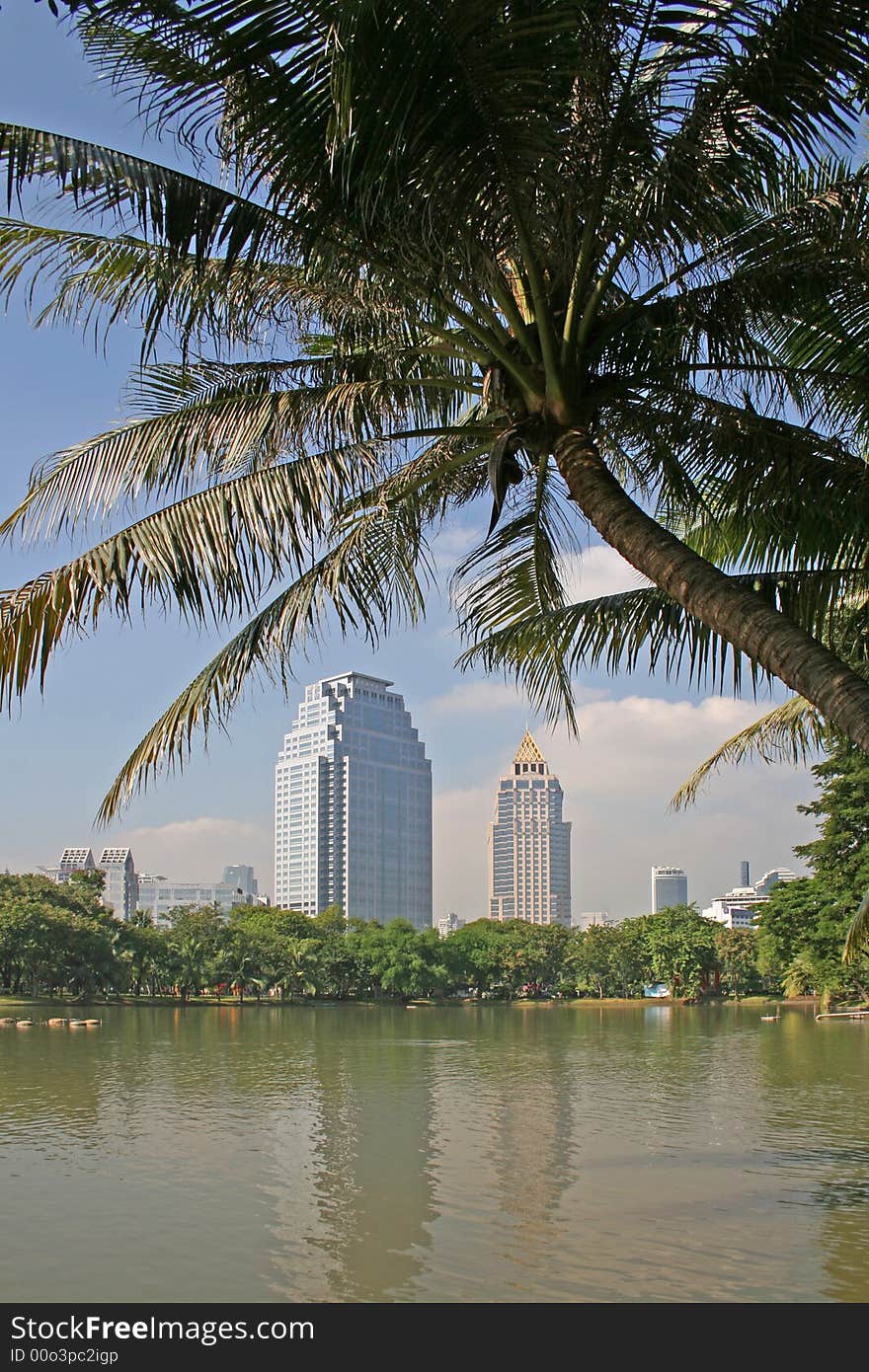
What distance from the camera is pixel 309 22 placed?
10.6 feet

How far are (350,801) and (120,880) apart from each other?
47.6 metres

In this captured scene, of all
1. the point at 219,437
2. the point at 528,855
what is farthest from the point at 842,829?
the point at 528,855

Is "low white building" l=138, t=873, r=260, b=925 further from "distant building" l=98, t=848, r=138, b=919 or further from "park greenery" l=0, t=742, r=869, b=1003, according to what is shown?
"park greenery" l=0, t=742, r=869, b=1003

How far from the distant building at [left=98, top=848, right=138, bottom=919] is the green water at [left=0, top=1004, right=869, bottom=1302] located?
395 feet

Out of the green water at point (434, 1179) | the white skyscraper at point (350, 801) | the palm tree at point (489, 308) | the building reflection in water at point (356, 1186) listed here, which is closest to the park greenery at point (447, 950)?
the green water at point (434, 1179)

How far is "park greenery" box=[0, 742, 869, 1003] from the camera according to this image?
2655 centimetres

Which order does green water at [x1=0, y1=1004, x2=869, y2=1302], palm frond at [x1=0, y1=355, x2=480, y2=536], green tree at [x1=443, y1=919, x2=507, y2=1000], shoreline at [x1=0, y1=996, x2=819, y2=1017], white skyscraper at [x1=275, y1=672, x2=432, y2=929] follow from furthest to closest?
1. white skyscraper at [x1=275, y1=672, x2=432, y2=929]
2. green tree at [x1=443, y1=919, x2=507, y2=1000]
3. shoreline at [x1=0, y1=996, x2=819, y2=1017]
4. green water at [x1=0, y1=1004, x2=869, y2=1302]
5. palm frond at [x1=0, y1=355, x2=480, y2=536]

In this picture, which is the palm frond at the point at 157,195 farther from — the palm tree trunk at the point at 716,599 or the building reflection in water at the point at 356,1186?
the building reflection in water at the point at 356,1186

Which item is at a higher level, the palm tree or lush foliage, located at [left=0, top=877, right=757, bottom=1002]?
the palm tree

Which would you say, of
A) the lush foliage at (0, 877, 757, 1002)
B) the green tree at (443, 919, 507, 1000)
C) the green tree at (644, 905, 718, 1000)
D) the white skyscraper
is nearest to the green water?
the lush foliage at (0, 877, 757, 1002)

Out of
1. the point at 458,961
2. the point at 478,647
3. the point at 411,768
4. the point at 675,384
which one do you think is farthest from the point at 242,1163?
the point at 411,768

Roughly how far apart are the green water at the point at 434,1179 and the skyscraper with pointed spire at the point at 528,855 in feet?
443

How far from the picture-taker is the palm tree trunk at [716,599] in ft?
10.7

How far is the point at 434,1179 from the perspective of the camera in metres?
11.2
